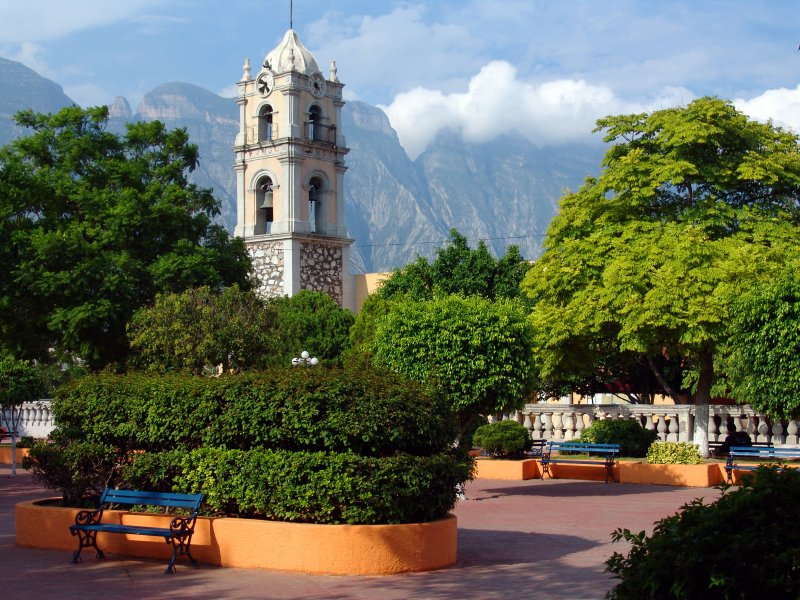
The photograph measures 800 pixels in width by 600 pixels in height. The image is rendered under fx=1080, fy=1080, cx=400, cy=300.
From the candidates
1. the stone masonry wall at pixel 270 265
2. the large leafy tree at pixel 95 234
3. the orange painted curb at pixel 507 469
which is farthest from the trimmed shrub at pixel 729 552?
the stone masonry wall at pixel 270 265

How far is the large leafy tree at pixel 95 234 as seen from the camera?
2720 centimetres

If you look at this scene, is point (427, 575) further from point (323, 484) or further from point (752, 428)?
point (752, 428)

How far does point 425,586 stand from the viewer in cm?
1023

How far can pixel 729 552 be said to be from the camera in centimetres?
564

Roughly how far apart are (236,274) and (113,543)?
20148 mm

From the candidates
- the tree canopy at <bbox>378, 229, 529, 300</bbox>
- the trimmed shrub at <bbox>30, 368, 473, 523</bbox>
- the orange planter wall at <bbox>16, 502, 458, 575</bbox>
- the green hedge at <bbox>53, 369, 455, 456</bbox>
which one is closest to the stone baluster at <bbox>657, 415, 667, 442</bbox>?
the trimmed shrub at <bbox>30, 368, 473, 523</bbox>

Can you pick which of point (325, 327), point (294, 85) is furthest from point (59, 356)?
point (294, 85)

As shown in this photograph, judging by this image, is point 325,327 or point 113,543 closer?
point 113,543

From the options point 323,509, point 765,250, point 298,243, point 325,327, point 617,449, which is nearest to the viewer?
point 323,509

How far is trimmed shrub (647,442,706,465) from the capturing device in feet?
71.3

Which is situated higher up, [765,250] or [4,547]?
[765,250]

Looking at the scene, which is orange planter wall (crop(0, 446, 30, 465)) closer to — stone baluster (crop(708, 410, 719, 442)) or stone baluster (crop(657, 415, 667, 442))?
stone baluster (crop(657, 415, 667, 442))

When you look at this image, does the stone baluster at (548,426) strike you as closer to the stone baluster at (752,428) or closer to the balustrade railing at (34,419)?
the stone baluster at (752,428)

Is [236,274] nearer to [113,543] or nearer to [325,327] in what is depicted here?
[325,327]
